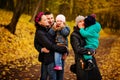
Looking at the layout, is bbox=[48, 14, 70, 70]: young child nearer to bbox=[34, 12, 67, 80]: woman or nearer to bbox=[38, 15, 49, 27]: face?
bbox=[34, 12, 67, 80]: woman

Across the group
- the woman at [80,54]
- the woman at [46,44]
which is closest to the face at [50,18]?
the woman at [46,44]

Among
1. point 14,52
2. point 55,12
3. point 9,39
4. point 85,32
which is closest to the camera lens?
point 85,32

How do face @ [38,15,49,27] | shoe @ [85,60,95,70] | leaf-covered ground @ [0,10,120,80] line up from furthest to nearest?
leaf-covered ground @ [0,10,120,80], face @ [38,15,49,27], shoe @ [85,60,95,70]

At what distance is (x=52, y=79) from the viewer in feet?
22.5

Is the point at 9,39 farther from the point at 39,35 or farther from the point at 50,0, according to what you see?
the point at 50,0

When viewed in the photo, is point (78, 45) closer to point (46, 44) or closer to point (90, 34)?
point (90, 34)

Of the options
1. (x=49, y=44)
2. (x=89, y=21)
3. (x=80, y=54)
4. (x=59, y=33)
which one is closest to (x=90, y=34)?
Result: (x=89, y=21)

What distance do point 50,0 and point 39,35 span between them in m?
31.2

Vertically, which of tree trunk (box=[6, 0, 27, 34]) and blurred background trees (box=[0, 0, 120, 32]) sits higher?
blurred background trees (box=[0, 0, 120, 32])

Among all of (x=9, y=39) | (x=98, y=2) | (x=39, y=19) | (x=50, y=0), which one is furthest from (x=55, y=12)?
(x=39, y=19)

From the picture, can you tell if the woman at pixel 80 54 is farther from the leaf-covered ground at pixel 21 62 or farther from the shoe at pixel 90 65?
the leaf-covered ground at pixel 21 62

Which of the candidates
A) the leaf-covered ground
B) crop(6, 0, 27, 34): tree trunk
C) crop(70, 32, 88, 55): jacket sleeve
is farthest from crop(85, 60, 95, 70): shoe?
crop(6, 0, 27, 34): tree trunk

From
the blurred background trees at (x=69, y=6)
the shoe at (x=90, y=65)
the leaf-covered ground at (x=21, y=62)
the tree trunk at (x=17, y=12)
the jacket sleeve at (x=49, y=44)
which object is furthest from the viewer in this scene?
the blurred background trees at (x=69, y=6)

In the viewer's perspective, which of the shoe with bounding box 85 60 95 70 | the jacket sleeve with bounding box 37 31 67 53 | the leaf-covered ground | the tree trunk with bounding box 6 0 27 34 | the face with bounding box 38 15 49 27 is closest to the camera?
the shoe with bounding box 85 60 95 70
